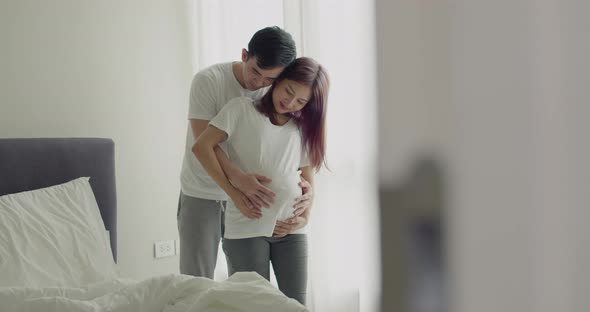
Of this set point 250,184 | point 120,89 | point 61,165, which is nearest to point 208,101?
point 250,184

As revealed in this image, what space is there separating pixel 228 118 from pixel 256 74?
177mm

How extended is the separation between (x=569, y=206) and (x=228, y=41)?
282 cm

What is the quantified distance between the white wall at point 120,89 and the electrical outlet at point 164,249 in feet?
0.11

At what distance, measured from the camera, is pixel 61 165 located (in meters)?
2.34

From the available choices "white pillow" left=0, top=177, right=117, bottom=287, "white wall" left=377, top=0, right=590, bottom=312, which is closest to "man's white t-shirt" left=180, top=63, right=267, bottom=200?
"white pillow" left=0, top=177, right=117, bottom=287

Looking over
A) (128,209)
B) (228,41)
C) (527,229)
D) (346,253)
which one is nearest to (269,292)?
(346,253)

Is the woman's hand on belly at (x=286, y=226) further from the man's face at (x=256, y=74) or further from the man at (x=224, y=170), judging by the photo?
the man's face at (x=256, y=74)

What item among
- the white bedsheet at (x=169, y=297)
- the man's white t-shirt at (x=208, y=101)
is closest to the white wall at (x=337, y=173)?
the man's white t-shirt at (x=208, y=101)

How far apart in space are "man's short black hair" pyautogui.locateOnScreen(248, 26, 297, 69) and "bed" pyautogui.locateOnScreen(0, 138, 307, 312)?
65 centimetres

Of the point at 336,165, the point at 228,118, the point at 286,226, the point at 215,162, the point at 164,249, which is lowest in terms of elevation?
the point at 164,249

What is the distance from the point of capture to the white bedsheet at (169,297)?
1.36 meters

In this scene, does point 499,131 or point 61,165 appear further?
point 61,165

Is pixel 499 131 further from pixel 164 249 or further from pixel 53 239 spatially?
pixel 164 249

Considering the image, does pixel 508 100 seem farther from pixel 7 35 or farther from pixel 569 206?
pixel 7 35
